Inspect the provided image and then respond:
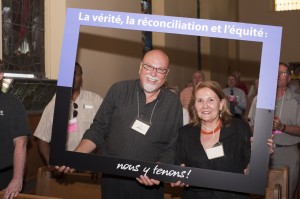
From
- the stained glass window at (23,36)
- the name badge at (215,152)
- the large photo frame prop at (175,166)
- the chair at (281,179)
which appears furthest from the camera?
the stained glass window at (23,36)

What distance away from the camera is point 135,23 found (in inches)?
109

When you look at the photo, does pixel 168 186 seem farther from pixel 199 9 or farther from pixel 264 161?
pixel 199 9

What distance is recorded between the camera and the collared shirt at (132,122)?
2.92 m

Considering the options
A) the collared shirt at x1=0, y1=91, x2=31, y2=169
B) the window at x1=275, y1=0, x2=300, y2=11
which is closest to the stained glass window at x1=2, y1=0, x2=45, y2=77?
the collared shirt at x1=0, y1=91, x2=31, y2=169

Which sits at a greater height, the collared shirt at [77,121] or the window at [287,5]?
the window at [287,5]

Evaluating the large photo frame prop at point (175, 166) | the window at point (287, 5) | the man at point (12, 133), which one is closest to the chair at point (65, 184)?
the man at point (12, 133)

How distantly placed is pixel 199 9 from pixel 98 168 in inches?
460

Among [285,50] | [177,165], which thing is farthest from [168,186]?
[285,50]

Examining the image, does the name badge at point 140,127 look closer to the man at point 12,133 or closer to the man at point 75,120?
the man at point 12,133

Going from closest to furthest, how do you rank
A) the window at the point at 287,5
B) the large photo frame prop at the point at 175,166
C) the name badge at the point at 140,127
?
the large photo frame prop at the point at 175,166 → the name badge at the point at 140,127 → the window at the point at 287,5

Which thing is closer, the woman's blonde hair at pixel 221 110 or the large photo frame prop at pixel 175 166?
the large photo frame prop at pixel 175 166

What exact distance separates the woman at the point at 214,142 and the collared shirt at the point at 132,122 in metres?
0.14

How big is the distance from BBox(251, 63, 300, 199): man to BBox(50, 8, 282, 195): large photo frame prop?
5.58 feet

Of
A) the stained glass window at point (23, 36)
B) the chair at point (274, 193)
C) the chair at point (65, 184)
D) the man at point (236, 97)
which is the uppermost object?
the stained glass window at point (23, 36)
